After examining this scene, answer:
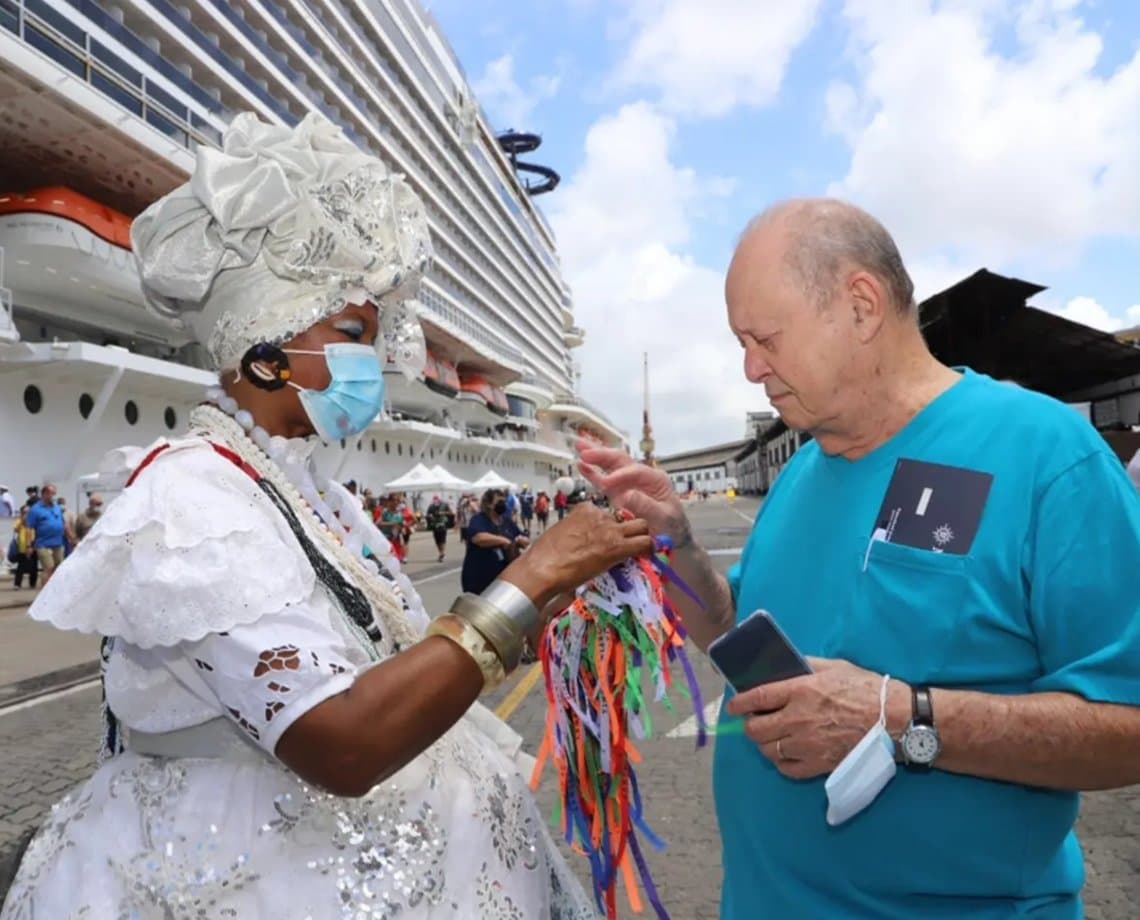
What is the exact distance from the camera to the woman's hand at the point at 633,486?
6.70ft

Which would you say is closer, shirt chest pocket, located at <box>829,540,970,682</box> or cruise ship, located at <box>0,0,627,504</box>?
shirt chest pocket, located at <box>829,540,970,682</box>

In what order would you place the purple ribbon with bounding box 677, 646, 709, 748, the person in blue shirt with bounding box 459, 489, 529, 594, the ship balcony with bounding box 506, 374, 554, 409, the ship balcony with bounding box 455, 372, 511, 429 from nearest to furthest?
the purple ribbon with bounding box 677, 646, 709, 748, the person in blue shirt with bounding box 459, 489, 529, 594, the ship balcony with bounding box 455, 372, 511, 429, the ship balcony with bounding box 506, 374, 554, 409

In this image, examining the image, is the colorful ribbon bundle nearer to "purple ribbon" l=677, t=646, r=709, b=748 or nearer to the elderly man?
"purple ribbon" l=677, t=646, r=709, b=748

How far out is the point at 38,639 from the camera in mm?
11203

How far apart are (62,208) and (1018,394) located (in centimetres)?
2324

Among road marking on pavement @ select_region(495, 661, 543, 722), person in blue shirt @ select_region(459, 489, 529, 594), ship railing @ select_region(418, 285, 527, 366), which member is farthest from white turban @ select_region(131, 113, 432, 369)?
ship railing @ select_region(418, 285, 527, 366)

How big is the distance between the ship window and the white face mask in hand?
76.4ft

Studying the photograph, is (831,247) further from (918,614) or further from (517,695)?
(517,695)

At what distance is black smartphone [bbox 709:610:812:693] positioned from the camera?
1371 mm

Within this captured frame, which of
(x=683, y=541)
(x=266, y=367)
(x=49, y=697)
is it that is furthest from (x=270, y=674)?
(x=49, y=697)

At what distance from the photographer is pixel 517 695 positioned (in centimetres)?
684

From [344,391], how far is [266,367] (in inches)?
6.9

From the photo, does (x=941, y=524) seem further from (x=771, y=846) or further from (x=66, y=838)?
(x=66, y=838)

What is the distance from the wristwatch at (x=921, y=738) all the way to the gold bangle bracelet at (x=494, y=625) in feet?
2.11
